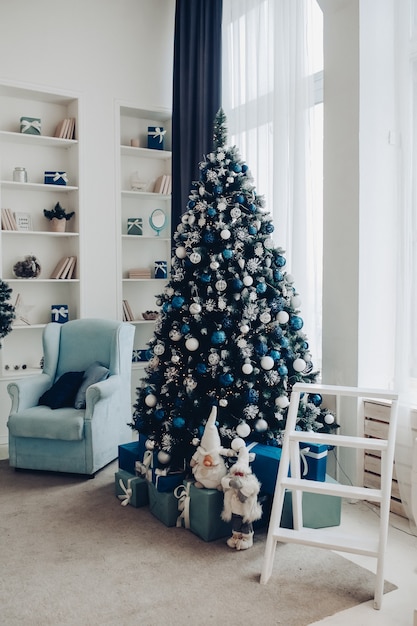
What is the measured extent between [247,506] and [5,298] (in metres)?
2.31

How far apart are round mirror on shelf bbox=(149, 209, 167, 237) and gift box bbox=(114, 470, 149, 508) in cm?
249

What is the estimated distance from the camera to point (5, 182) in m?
4.55

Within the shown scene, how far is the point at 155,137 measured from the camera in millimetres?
5254

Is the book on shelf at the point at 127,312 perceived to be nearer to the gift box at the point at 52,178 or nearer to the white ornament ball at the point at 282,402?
the gift box at the point at 52,178

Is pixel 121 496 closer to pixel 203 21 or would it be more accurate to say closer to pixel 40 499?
pixel 40 499

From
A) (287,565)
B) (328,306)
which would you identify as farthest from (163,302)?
(287,565)

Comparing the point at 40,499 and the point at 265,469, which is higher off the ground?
the point at 265,469

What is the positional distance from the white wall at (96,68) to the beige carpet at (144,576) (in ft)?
6.11

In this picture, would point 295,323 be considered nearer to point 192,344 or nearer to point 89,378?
point 192,344

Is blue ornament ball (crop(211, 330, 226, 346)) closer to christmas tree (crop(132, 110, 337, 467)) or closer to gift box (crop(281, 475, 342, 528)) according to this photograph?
christmas tree (crop(132, 110, 337, 467))

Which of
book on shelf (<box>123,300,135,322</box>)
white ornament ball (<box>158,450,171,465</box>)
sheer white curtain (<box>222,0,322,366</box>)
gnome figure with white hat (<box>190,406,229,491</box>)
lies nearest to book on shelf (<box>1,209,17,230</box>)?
book on shelf (<box>123,300,135,322</box>)

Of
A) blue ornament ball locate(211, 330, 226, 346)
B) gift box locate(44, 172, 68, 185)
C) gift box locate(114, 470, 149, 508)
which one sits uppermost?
gift box locate(44, 172, 68, 185)

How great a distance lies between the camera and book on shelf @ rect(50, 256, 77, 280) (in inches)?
190

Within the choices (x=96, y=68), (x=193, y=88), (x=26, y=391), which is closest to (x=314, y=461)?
(x=26, y=391)
